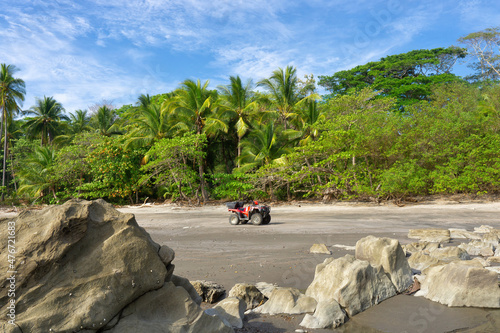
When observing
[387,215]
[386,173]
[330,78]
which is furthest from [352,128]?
[330,78]

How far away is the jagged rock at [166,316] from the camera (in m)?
3.16

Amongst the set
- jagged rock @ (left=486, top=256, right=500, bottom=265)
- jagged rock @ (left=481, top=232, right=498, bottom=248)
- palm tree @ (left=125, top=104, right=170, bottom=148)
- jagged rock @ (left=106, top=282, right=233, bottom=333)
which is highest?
palm tree @ (left=125, top=104, right=170, bottom=148)

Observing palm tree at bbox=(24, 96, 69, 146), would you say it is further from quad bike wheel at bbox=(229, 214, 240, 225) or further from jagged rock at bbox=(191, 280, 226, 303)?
jagged rock at bbox=(191, 280, 226, 303)

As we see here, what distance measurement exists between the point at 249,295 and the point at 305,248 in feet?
12.5

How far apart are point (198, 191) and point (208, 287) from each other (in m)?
20.1

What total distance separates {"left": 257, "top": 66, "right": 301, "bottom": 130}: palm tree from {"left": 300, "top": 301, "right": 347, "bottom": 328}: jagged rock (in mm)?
22911

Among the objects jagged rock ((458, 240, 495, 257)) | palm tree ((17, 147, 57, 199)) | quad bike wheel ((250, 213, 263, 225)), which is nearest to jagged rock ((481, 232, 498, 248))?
jagged rock ((458, 240, 495, 257))

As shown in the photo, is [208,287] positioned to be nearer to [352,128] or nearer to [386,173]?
[386,173]

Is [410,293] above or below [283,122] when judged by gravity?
below

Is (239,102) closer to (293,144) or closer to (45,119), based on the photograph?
(293,144)

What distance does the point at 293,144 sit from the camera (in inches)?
1062

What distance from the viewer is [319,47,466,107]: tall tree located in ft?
103

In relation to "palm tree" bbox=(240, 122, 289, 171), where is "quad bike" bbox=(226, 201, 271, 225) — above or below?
below

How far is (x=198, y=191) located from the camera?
25.4 meters
